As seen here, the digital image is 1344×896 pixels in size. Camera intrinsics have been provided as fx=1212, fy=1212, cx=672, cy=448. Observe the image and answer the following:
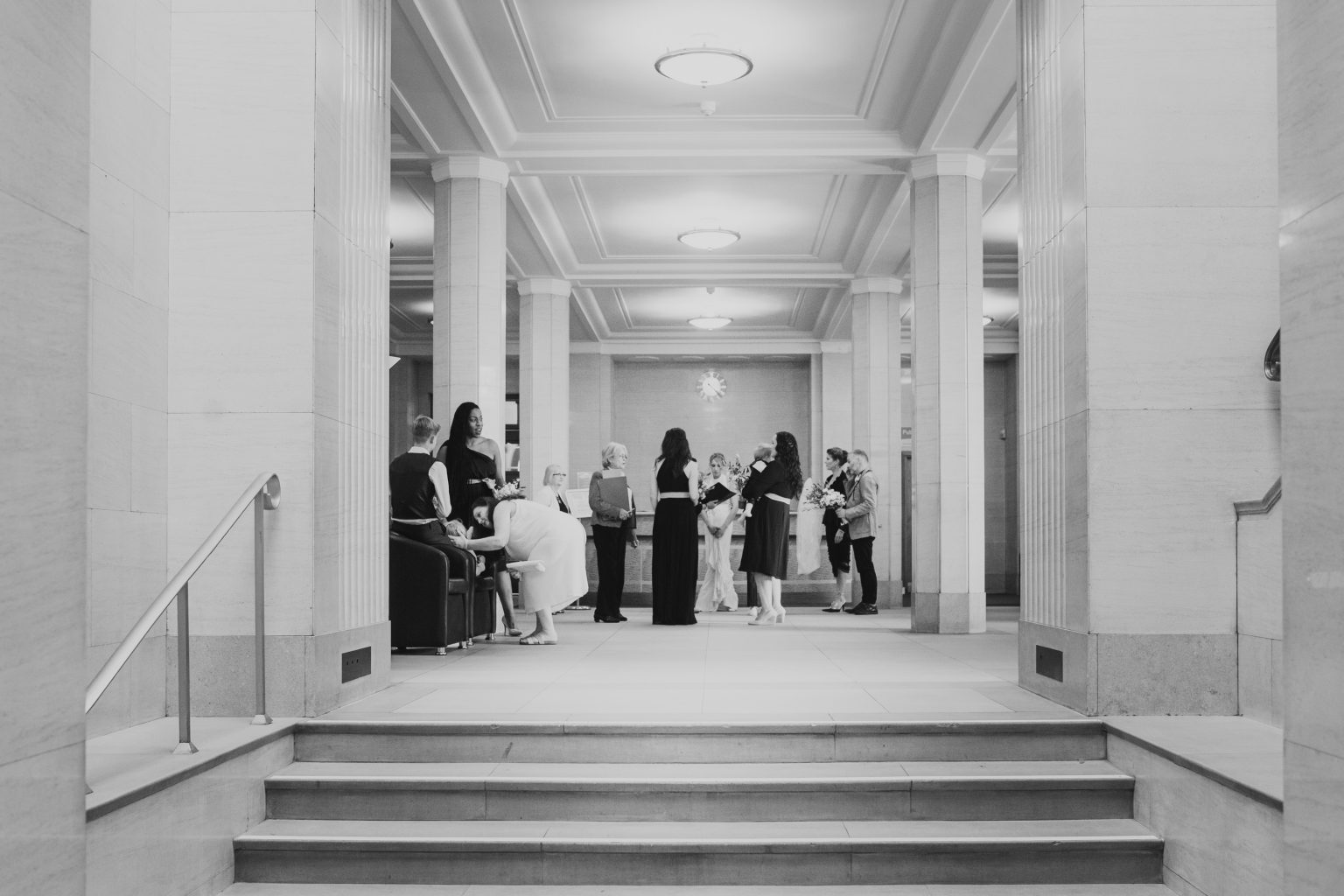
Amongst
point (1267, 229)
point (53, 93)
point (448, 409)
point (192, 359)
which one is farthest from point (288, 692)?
point (448, 409)

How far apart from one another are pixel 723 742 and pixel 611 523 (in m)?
6.65

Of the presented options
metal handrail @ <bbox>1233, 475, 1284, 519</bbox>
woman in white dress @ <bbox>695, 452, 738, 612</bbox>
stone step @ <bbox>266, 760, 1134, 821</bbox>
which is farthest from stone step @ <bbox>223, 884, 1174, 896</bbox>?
woman in white dress @ <bbox>695, 452, 738, 612</bbox>

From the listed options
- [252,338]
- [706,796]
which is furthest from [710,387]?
[706,796]

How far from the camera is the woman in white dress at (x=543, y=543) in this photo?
8.67m

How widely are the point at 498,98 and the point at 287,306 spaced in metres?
5.04

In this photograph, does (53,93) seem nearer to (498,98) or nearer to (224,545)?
(224,545)

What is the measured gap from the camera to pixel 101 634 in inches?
197

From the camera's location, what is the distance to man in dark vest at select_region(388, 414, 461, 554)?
818 centimetres

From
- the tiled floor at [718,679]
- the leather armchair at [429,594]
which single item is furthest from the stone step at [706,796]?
the leather armchair at [429,594]

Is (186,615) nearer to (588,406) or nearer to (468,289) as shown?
(468,289)

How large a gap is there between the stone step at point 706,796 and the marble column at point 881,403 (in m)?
10.3

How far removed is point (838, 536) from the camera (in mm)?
13086

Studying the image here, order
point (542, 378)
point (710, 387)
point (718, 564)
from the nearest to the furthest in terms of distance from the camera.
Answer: point (718, 564) → point (542, 378) → point (710, 387)

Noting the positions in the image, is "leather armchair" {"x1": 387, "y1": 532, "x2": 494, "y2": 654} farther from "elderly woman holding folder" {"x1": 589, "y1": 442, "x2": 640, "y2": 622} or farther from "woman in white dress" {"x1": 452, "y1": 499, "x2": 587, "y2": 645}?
"elderly woman holding folder" {"x1": 589, "y1": 442, "x2": 640, "y2": 622}
